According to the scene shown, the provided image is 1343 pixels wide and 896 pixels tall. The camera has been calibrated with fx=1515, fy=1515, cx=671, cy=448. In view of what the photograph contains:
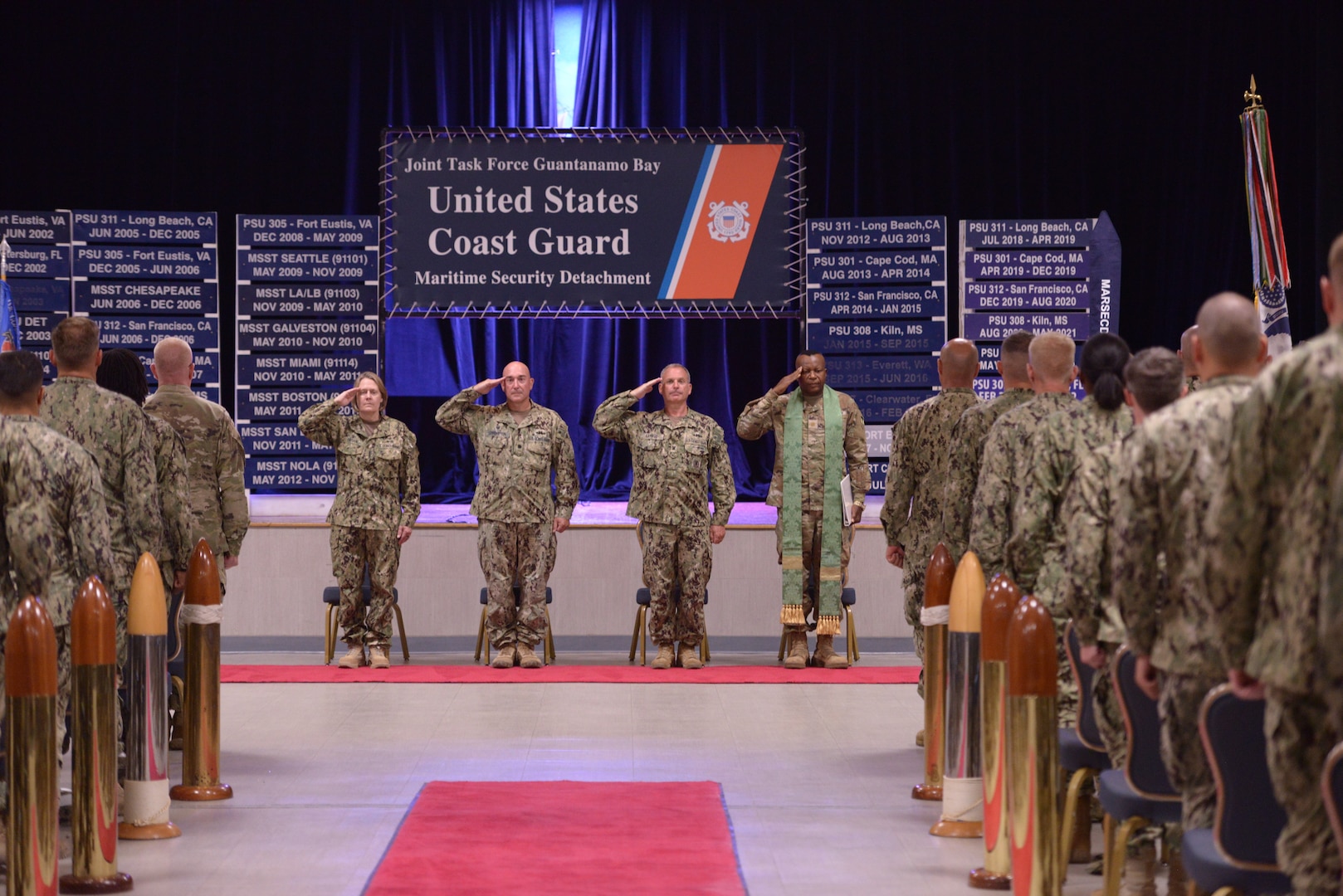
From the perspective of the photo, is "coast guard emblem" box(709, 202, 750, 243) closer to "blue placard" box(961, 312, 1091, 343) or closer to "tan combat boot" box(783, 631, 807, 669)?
"blue placard" box(961, 312, 1091, 343)

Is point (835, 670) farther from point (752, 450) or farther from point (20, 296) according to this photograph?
point (20, 296)

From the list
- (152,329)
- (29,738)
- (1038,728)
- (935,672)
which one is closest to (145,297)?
(152,329)

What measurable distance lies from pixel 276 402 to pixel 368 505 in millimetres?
1283

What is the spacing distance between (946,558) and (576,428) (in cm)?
628

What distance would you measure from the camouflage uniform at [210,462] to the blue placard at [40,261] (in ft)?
11.5

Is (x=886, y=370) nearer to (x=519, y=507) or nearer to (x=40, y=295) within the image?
(x=519, y=507)

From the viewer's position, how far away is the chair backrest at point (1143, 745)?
10.6ft

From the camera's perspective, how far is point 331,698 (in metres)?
7.33

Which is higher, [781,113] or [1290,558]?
[781,113]

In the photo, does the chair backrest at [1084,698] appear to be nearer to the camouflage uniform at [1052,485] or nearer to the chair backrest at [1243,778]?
the camouflage uniform at [1052,485]

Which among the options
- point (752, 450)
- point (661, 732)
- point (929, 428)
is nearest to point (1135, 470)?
point (929, 428)

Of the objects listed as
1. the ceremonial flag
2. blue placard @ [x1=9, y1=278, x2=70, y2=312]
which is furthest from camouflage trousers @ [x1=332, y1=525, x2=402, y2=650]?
the ceremonial flag

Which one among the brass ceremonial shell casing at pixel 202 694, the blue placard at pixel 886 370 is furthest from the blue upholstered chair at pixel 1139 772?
the blue placard at pixel 886 370

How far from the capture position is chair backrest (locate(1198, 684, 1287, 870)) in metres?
2.58
